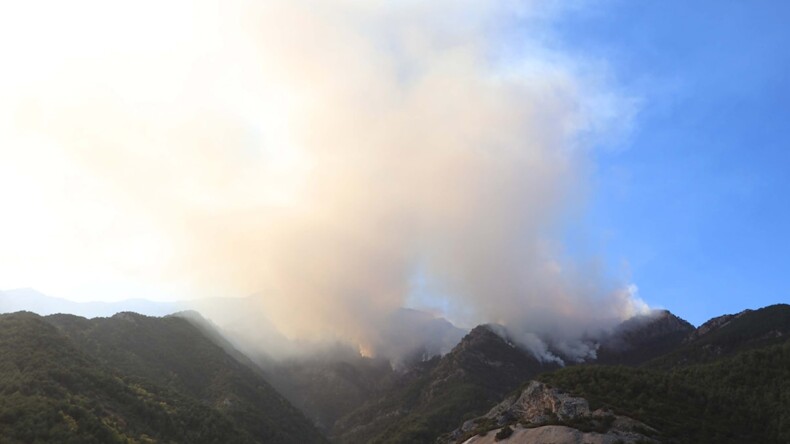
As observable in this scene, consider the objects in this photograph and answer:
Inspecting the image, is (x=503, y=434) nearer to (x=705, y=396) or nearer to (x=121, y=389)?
(x=705, y=396)

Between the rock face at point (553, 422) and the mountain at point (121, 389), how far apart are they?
65.6 m

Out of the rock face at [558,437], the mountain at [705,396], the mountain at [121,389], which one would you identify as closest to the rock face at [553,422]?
the rock face at [558,437]

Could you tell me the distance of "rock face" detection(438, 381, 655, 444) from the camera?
77.8 metres

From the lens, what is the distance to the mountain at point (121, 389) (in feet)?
287

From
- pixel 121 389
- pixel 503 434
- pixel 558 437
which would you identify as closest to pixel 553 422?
pixel 503 434

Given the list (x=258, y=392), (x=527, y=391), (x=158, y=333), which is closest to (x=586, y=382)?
(x=527, y=391)

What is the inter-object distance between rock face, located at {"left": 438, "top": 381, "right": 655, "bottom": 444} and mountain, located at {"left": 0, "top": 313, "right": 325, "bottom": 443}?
215 ft

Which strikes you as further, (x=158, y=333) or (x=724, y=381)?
(x=158, y=333)

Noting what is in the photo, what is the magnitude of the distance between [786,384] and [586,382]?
39849mm

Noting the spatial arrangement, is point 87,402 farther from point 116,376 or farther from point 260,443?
point 260,443

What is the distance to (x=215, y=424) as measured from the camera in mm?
132750

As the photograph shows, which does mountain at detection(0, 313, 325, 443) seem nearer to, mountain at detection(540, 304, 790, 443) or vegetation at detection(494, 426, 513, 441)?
vegetation at detection(494, 426, 513, 441)

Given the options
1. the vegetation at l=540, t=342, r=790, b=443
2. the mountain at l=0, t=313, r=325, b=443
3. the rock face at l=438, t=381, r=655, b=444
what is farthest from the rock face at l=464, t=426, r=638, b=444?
the mountain at l=0, t=313, r=325, b=443

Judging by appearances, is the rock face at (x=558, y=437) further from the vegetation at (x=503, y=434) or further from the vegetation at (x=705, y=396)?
the vegetation at (x=705, y=396)
